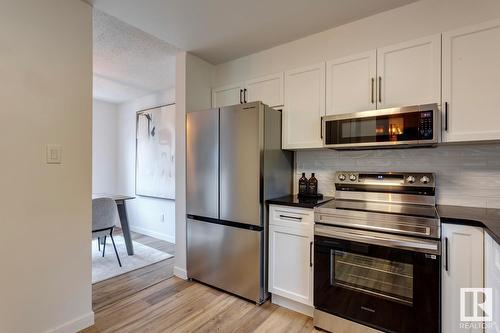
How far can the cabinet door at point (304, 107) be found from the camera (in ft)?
7.27

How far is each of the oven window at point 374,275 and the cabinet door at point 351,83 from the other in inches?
45.3

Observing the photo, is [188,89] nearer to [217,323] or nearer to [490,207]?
[217,323]

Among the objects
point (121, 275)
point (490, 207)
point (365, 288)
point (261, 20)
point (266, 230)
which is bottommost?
point (121, 275)

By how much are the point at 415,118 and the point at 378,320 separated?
1.36 meters

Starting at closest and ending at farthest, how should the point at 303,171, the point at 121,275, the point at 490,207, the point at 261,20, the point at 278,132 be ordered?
the point at 490,207
the point at 261,20
the point at 278,132
the point at 303,171
the point at 121,275

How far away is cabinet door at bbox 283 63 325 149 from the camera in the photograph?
222cm

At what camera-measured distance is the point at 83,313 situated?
1.87 m

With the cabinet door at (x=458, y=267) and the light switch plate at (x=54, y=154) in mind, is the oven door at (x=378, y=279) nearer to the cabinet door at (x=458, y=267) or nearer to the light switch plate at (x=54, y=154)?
the cabinet door at (x=458, y=267)

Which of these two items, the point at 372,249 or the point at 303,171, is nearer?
the point at 372,249

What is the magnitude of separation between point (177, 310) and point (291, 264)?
1040 millimetres

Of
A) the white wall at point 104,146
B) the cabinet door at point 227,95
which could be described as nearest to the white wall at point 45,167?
the cabinet door at point 227,95

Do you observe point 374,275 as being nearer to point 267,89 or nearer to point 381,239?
point 381,239

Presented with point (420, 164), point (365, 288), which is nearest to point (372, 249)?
point (365, 288)

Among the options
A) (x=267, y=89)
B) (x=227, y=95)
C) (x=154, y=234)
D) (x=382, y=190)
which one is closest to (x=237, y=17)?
(x=267, y=89)
